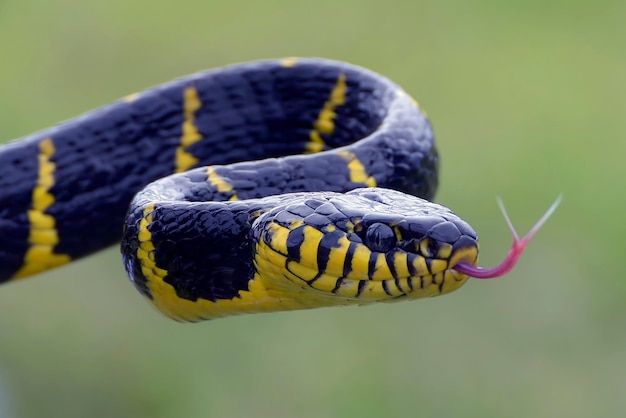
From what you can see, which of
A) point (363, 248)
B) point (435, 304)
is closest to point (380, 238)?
point (363, 248)

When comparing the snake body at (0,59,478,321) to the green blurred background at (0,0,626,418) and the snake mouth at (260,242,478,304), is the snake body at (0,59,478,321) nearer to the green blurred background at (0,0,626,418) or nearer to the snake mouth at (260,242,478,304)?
the snake mouth at (260,242,478,304)

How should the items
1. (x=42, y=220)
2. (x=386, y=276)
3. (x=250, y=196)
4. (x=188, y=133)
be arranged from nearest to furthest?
1. (x=386, y=276)
2. (x=250, y=196)
3. (x=42, y=220)
4. (x=188, y=133)

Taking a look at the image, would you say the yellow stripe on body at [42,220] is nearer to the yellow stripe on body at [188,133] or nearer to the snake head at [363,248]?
the yellow stripe on body at [188,133]

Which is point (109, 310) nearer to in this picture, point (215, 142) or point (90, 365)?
point (90, 365)

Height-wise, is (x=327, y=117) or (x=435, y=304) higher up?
(x=327, y=117)

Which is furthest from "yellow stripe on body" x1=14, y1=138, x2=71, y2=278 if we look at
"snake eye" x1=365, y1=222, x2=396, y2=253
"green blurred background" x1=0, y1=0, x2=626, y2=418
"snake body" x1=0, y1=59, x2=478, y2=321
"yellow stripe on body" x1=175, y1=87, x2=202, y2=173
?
"green blurred background" x1=0, y1=0, x2=626, y2=418

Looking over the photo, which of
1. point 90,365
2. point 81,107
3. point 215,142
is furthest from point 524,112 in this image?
point 215,142

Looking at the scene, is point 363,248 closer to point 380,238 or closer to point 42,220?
point 380,238

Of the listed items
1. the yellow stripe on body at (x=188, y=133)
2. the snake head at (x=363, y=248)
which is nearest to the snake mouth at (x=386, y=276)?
the snake head at (x=363, y=248)
